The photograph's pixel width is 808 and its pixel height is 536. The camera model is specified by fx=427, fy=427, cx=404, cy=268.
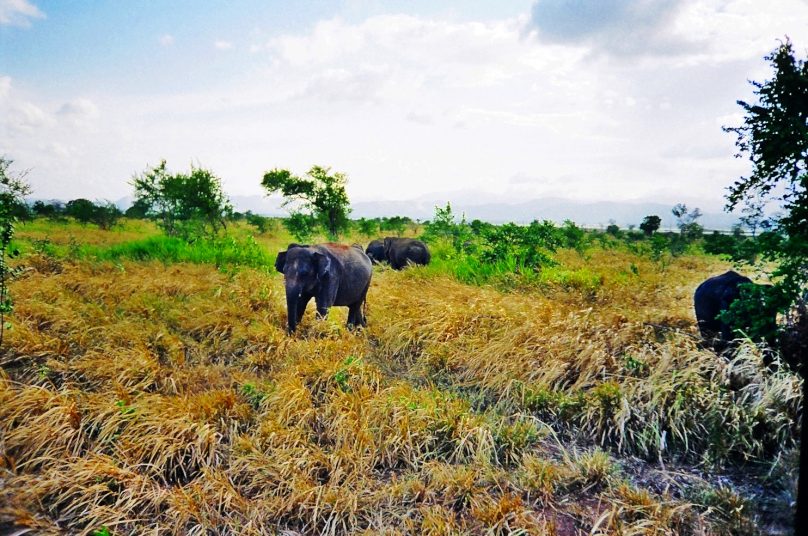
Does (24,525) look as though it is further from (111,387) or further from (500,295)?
(500,295)

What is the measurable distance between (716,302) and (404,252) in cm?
1198

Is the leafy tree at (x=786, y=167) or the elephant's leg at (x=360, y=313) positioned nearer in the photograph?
the leafy tree at (x=786, y=167)

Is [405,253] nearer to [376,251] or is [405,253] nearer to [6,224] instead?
[376,251]

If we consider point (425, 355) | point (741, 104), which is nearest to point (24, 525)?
point (425, 355)

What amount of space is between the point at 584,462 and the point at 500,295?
411 cm

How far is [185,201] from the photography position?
1420cm

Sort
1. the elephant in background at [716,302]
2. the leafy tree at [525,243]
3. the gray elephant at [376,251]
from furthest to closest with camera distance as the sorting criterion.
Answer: the gray elephant at [376,251] < the leafy tree at [525,243] < the elephant in background at [716,302]

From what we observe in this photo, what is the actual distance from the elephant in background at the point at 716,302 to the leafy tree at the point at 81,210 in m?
13.8

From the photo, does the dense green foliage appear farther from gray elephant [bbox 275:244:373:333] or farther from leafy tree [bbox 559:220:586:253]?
leafy tree [bbox 559:220:586:253]

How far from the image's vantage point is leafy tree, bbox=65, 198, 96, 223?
1132cm

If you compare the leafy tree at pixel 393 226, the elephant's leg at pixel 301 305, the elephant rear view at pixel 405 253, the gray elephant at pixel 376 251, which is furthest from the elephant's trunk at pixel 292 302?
the leafy tree at pixel 393 226

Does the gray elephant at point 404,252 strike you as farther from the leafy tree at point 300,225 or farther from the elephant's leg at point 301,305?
the elephant's leg at point 301,305

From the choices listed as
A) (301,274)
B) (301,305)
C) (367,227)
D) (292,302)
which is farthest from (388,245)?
(292,302)

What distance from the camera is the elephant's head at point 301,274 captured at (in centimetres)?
683
